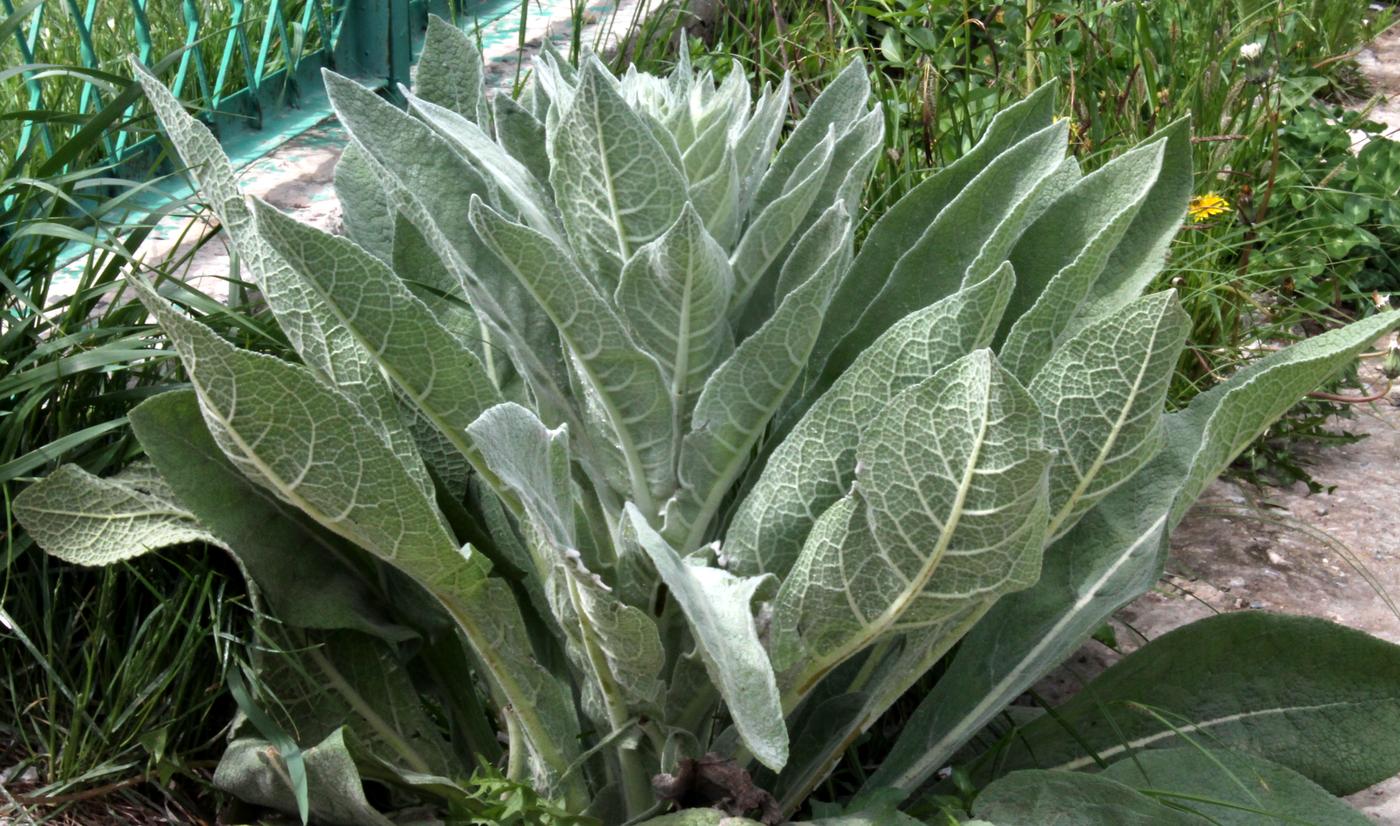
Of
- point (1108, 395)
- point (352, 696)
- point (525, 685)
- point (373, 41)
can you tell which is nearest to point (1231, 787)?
point (1108, 395)

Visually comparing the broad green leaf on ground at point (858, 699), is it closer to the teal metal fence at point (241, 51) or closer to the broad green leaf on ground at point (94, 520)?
the broad green leaf on ground at point (94, 520)

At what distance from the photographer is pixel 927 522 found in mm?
1266

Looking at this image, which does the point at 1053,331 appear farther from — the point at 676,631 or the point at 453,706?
the point at 453,706

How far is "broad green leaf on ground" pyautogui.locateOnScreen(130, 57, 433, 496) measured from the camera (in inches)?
57.3

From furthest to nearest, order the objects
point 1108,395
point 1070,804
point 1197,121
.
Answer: point 1197,121
point 1070,804
point 1108,395

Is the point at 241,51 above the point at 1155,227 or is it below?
below

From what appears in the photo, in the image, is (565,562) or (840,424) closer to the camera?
(565,562)

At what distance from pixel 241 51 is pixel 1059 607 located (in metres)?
2.28

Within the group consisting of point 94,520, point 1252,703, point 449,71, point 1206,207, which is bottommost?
point 1252,703

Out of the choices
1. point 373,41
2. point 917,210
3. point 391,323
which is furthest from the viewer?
point 373,41

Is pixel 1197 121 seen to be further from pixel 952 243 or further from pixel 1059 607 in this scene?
pixel 1059 607

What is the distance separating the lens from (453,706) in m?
1.77

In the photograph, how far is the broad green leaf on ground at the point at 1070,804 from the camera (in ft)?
4.94

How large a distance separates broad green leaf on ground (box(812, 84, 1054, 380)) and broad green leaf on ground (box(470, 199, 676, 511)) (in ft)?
1.24
